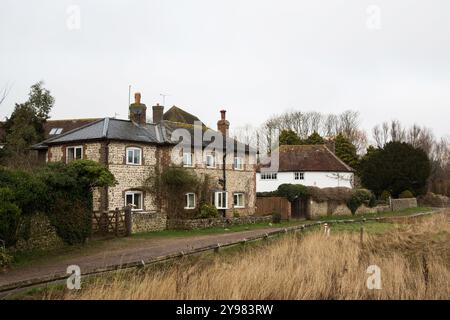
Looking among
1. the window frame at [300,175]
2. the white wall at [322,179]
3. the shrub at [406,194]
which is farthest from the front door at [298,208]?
the shrub at [406,194]

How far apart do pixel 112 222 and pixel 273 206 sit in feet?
58.2

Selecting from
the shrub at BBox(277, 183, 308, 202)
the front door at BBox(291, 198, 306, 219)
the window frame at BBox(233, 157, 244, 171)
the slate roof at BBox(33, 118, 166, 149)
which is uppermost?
the slate roof at BBox(33, 118, 166, 149)

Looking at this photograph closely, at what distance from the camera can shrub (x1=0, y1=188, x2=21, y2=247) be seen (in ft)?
55.8

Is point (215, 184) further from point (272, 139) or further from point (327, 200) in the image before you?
point (272, 139)

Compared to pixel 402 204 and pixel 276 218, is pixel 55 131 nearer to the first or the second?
pixel 276 218

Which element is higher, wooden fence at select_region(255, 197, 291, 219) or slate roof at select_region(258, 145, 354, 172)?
slate roof at select_region(258, 145, 354, 172)

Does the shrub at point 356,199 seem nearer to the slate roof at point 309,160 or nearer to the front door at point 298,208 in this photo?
the front door at point 298,208

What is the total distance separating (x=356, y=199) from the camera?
4381cm

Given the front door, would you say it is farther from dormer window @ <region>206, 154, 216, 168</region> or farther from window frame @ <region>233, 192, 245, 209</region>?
dormer window @ <region>206, 154, 216, 168</region>

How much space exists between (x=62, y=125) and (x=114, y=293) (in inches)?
1783

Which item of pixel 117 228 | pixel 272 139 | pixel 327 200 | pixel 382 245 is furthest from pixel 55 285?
pixel 272 139

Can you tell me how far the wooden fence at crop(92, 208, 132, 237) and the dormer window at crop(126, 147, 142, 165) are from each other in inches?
210

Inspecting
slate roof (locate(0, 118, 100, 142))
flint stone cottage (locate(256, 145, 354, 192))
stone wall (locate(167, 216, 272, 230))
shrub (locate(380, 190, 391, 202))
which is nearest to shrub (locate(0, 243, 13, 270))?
stone wall (locate(167, 216, 272, 230))

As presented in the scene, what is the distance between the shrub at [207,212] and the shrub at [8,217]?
15691 millimetres
